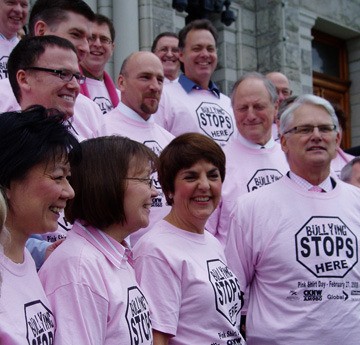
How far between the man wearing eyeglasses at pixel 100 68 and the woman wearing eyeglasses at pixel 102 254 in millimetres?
1833

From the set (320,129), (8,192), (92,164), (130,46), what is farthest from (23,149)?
(130,46)

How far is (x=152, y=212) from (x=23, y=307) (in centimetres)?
152

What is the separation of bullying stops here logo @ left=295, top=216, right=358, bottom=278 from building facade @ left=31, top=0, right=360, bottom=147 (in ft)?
13.4

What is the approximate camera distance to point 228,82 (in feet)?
28.1

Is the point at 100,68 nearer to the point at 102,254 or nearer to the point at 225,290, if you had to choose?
the point at 225,290

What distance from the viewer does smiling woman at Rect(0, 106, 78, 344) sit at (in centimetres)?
195

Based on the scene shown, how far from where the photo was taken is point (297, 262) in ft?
10.0

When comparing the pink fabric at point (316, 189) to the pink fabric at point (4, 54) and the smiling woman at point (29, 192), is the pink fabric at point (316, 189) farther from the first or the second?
the pink fabric at point (4, 54)

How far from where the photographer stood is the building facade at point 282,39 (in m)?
7.10

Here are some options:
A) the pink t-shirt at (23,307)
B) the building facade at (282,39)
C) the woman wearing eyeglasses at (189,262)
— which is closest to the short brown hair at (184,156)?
the woman wearing eyeglasses at (189,262)

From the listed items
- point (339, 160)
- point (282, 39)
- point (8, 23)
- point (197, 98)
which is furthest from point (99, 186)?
point (282, 39)

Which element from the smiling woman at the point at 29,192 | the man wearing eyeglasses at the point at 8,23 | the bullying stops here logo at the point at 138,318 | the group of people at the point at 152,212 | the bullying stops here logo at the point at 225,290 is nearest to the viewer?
the smiling woman at the point at 29,192

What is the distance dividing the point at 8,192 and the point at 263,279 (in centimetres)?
151

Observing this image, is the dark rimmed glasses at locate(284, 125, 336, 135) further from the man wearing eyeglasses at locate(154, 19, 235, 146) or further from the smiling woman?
the smiling woman
